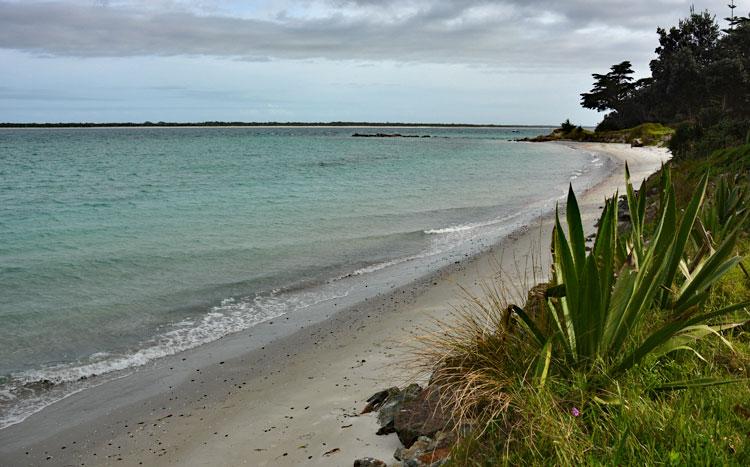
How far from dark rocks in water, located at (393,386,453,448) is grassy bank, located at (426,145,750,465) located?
11 cm

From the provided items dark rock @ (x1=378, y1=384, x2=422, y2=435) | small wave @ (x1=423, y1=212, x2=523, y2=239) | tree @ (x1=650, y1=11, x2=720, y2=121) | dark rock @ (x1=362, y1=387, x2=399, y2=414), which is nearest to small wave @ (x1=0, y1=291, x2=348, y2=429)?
dark rock @ (x1=362, y1=387, x2=399, y2=414)

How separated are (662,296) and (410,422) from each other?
2.43 metres

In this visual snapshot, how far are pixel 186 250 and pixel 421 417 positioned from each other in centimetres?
1137

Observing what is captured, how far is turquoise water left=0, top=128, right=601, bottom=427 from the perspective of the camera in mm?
8586

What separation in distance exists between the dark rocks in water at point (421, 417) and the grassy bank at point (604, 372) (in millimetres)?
112

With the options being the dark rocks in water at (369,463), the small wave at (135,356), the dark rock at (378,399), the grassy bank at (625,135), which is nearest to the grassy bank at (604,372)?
the dark rocks in water at (369,463)

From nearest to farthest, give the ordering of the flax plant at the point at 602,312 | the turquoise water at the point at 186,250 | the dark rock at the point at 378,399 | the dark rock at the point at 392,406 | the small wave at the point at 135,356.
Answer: the flax plant at the point at 602,312 → the dark rock at the point at 392,406 → the dark rock at the point at 378,399 → the small wave at the point at 135,356 → the turquoise water at the point at 186,250

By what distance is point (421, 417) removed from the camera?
428 centimetres

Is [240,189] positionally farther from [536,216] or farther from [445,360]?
[445,360]

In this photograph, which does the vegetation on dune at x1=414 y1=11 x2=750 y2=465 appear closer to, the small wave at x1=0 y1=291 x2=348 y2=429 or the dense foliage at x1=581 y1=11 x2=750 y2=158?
the small wave at x1=0 y1=291 x2=348 y2=429

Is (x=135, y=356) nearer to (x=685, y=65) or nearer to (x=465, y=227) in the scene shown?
(x=465, y=227)

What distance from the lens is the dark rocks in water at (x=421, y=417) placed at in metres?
4.12

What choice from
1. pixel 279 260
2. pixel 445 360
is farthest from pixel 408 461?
pixel 279 260

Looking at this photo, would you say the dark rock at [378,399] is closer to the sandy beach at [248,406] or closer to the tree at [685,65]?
the sandy beach at [248,406]
